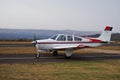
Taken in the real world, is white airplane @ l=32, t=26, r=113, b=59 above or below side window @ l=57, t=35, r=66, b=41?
below

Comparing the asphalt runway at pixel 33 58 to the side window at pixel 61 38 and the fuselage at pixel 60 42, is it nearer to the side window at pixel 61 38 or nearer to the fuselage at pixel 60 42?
the fuselage at pixel 60 42

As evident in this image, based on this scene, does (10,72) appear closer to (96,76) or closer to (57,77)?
(57,77)

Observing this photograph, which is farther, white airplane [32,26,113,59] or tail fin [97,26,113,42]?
tail fin [97,26,113,42]

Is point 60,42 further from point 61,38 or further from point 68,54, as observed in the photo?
point 68,54

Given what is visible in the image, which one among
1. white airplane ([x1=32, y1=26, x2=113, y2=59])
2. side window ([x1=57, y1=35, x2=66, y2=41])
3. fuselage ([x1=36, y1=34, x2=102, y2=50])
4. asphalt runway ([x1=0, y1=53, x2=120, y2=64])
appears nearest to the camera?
asphalt runway ([x1=0, y1=53, x2=120, y2=64])

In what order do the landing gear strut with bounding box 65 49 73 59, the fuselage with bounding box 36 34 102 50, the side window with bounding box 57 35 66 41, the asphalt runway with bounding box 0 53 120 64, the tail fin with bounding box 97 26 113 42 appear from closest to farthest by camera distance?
the asphalt runway with bounding box 0 53 120 64 → the landing gear strut with bounding box 65 49 73 59 → the fuselage with bounding box 36 34 102 50 → the side window with bounding box 57 35 66 41 → the tail fin with bounding box 97 26 113 42

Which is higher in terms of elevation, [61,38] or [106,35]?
[106,35]

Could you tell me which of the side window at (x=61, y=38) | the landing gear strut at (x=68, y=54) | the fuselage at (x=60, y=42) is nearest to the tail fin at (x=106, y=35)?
the fuselage at (x=60, y=42)

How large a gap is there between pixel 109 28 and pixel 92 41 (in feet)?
11.6

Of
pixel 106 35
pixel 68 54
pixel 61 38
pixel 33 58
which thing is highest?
pixel 106 35

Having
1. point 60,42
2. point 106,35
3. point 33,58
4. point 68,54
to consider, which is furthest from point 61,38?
point 106,35

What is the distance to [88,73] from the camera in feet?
48.5

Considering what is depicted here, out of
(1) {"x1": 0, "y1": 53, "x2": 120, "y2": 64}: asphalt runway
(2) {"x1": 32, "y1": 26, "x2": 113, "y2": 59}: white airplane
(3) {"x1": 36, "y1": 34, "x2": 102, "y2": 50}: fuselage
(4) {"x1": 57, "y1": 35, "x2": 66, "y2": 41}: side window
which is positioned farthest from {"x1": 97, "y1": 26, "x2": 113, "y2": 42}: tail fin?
(4) {"x1": 57, "y1": 35, "x2": 66, "y2": 41}: side window

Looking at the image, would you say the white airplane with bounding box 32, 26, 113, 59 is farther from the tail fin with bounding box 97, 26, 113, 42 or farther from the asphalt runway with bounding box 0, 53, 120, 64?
the tail fin with bounding box 97, 26, 113, 42
